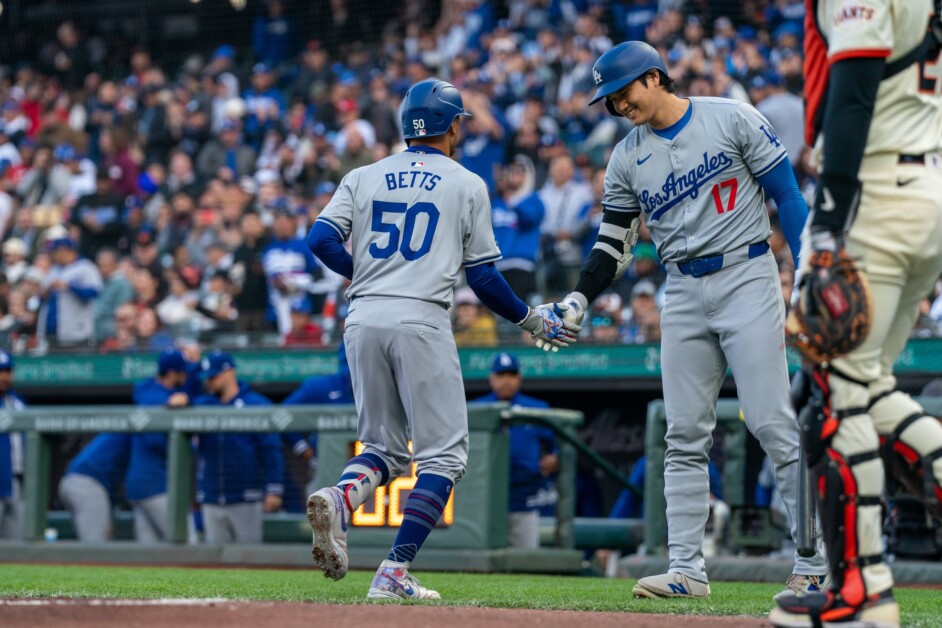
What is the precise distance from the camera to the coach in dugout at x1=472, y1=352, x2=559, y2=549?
30.6ft

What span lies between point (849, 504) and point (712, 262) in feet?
5.87

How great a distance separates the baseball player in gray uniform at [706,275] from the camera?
5277 mm

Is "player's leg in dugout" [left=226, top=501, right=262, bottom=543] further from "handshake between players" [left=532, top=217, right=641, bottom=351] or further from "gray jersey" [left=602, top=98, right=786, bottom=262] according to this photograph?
"gray jersey" [left=602, top=98, right=786, bottom=262]

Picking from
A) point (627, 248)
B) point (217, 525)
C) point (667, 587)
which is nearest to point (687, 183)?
point (627, 248)

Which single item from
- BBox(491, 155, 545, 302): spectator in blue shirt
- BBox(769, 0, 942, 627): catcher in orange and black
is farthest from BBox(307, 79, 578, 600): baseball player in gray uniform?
BBox(491, 155, 545, 302): spectator in blue shirt

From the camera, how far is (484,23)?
58.2 feet

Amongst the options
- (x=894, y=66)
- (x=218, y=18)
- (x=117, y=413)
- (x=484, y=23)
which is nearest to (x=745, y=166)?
(x=894, y=66)

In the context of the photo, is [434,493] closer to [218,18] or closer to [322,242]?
[322,242]

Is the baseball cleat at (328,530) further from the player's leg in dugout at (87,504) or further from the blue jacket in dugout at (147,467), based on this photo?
the player's leg in dugout at (87,504)

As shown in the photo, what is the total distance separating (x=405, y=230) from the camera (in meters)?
5.41

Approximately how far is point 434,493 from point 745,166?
70.0 inches

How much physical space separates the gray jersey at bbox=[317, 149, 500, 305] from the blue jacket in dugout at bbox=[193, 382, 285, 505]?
4.69 m

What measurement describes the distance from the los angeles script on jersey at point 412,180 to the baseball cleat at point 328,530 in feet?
4.08

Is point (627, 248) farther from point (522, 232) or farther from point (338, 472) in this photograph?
point (522, 232)
